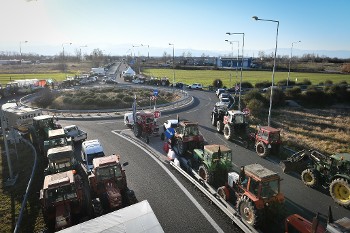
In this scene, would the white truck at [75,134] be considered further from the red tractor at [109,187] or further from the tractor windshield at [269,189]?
the tractor windshield at [269,189]

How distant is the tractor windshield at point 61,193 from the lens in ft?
37.2

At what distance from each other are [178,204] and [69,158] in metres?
6.70

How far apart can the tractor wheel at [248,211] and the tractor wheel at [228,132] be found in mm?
11862

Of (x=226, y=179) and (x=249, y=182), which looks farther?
(x=226, y=179)

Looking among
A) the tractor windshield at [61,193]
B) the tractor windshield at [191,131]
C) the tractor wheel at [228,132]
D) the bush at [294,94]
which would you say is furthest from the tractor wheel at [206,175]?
the bush at [294,94]

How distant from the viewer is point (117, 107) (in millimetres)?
39719

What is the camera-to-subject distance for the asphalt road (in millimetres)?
12112

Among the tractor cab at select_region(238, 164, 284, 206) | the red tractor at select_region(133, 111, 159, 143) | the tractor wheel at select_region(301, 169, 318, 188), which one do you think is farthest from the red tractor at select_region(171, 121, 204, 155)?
the tractor cab at select_region(238, 164, 284, 206)

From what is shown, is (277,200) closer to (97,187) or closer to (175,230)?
(175,230)

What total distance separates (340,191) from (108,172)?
1186 centimetres

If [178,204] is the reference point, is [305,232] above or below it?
above

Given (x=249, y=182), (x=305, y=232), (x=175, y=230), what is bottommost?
(x=175, y=230)

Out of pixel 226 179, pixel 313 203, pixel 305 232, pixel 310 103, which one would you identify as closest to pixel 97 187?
pixel 226 179

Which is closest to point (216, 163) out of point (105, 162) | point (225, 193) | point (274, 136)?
point (225, 193)
